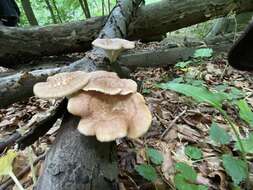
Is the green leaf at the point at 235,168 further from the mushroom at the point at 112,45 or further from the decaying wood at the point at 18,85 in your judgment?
the decaying wood at the point at 18,85

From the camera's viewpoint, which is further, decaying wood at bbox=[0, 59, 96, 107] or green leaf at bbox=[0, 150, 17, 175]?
decaying wood at bbox=[0, 59, 96, 107]

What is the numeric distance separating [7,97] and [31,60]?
7.33ft

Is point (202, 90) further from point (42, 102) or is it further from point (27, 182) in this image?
point (42, 102)

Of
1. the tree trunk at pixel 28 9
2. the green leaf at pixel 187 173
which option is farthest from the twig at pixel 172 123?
the tree trunk at pixel 28 9

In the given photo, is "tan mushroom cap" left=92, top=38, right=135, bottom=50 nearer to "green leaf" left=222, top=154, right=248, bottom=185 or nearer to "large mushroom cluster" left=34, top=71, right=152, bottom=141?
"large mushroom cluster" left=34, top=71, right=152, bottom=141

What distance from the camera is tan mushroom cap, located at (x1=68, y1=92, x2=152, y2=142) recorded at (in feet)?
4.67

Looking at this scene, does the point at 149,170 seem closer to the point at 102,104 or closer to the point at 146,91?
the point at 102,104

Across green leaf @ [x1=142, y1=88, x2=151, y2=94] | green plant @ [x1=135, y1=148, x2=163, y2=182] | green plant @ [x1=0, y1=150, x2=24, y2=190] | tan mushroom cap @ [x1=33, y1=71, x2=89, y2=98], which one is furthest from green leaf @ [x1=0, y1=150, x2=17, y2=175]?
green leaf @ [x1=142, y1=88, x2=151, y2=94]

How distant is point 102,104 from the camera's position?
156 cm

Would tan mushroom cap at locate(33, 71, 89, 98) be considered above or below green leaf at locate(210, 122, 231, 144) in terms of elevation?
above

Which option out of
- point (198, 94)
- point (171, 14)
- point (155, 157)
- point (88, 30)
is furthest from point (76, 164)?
point (171, 14)

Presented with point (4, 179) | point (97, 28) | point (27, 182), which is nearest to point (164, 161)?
point (27, 182)

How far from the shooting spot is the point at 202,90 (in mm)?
1554

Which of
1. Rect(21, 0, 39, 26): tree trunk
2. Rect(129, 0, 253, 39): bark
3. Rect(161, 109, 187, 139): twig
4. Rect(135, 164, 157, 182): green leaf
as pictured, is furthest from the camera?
Rect(21, 0, 39, 26): tree trunk
